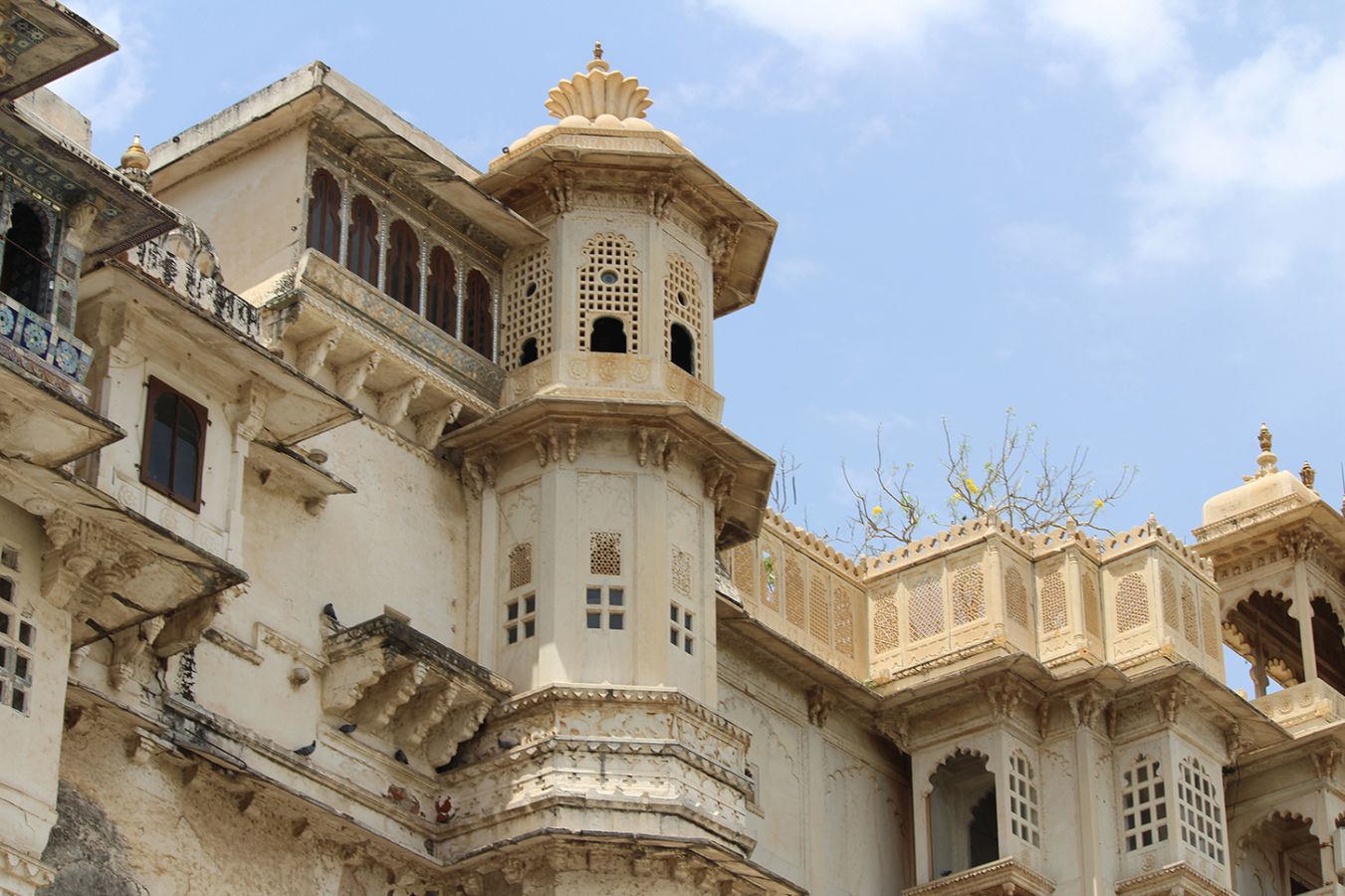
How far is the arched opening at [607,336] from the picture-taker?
25172 millimetres

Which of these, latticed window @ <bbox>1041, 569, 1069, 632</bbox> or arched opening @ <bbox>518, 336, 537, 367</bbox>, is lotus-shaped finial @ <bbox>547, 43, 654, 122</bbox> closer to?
arched opening @ <bbox>518, 336, 537, 367</bbox>

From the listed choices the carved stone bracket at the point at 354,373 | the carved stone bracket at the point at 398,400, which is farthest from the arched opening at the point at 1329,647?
the carved stone bracket at the point at 354,373

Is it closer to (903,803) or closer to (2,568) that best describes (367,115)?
(2,568)

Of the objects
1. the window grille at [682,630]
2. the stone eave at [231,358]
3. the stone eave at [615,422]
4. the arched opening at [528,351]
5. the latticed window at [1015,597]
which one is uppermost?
the arched opening at [528,351]

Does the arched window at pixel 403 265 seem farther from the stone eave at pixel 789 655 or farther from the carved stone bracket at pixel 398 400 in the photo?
the stone eave at pixel 789 655

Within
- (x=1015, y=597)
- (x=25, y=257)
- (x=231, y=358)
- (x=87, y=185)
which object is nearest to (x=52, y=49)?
(x=87, y=185)

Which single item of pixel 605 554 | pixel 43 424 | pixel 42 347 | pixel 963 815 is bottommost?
pixel 43 424

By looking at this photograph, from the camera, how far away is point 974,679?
27.2 metres

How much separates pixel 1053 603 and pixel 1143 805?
2157mm

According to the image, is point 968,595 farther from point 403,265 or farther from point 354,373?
point 354,373

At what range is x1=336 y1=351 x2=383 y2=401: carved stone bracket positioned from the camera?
23.7 meters

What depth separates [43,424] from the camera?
18547mm

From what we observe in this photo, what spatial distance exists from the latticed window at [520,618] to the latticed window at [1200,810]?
693 centimetres

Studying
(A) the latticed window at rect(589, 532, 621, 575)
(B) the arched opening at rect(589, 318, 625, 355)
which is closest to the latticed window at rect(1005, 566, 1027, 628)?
(B) the arched opening at rect(589, 318, 625, 355)
